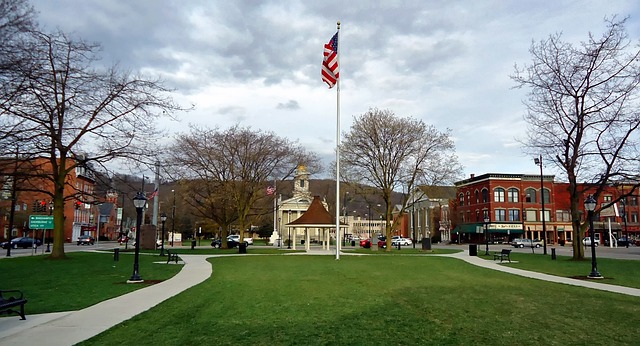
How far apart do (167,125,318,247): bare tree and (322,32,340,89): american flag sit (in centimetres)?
1638

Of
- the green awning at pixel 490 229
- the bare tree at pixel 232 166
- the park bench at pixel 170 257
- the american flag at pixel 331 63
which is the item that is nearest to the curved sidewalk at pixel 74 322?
the park bench at pixel 170 257

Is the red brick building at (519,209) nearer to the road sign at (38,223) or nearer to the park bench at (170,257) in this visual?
the park bench at (170,257)

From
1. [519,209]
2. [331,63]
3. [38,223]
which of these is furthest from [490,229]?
[38,223]

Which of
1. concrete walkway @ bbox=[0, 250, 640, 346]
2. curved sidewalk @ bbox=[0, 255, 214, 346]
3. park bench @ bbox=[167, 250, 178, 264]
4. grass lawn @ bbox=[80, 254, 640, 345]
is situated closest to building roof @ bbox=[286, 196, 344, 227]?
park bench @ bbox=[167, 250, 178, 264]

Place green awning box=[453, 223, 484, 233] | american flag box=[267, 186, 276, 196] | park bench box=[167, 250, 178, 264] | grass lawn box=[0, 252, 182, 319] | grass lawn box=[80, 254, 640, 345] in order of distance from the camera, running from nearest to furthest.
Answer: grass lawn box=[80, 254, 640, 345]
grass lawn box=[0, 252, 182, 319]
park bench box=[167, 250, 178, 264]
american flag box=[267, 186, 276, 196]
green awning box=[453, 223, 484, 233]

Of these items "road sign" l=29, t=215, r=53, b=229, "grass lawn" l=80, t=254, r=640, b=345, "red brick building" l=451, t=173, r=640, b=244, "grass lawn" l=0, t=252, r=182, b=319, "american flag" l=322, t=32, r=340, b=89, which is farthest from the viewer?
"red brick building" l=451, t=173, r=640, b=244

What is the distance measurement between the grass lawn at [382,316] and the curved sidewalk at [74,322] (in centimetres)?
41

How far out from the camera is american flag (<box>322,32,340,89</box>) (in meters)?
28.6

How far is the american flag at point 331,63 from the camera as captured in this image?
28.6 metres

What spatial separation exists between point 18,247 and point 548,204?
262 feet

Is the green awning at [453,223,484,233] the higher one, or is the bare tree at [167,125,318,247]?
the bare tree at [167,125,318,247]

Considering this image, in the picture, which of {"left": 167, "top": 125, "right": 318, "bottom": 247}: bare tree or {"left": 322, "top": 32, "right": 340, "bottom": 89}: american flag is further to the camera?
{"left": 167, "top": 125, "right": 318, "bottom": 247}: bare tree

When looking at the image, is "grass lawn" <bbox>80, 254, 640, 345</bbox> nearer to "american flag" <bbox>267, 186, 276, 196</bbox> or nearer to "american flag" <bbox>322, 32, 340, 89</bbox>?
"american flag" <bbox>322, 32, 340, 89</bbox>

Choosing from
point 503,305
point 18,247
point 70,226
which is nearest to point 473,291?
point 503,305
